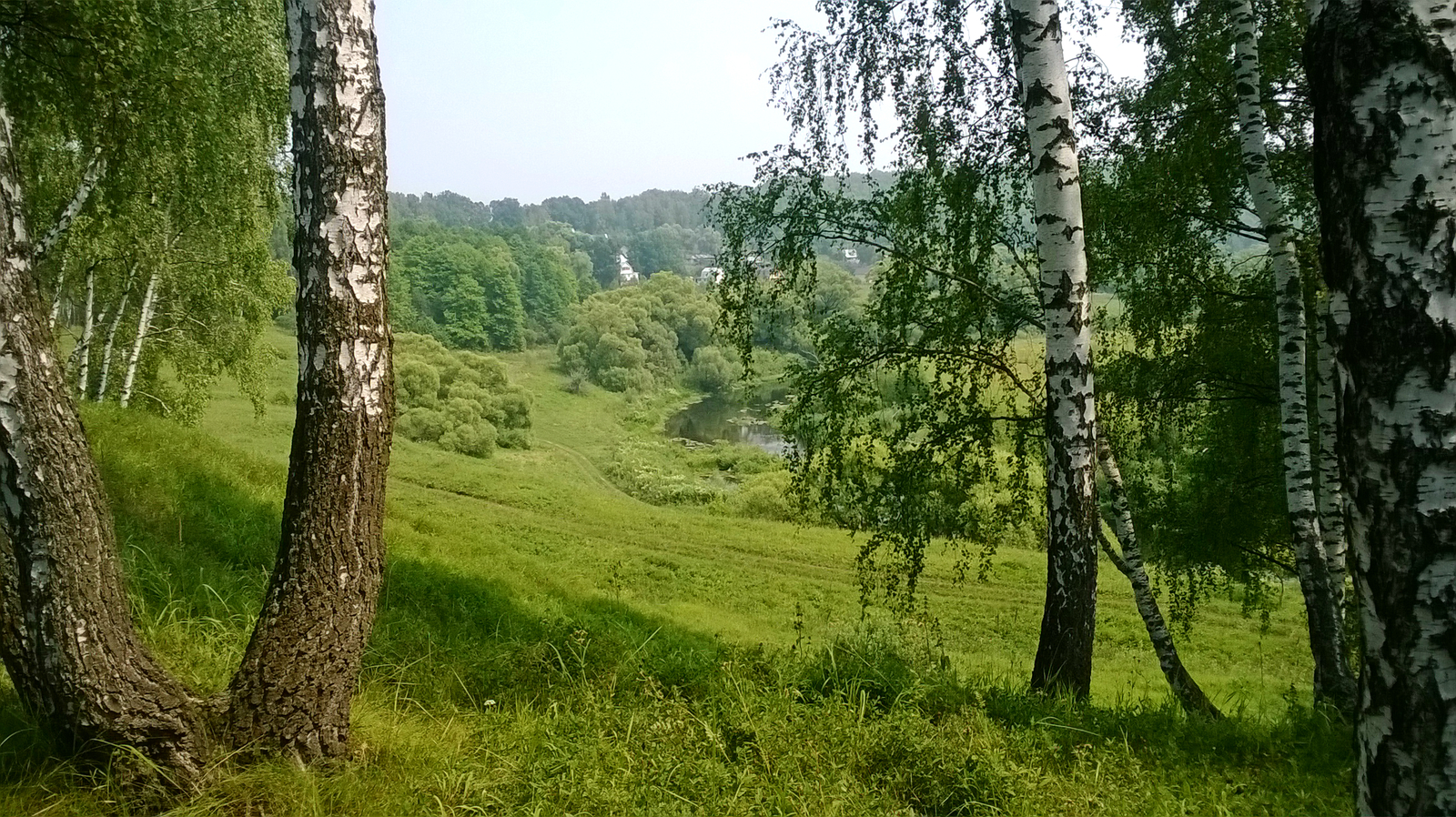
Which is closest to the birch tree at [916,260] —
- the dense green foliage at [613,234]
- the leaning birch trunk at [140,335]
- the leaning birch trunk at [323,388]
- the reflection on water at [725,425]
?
the leaning birch trunk at [323,388]

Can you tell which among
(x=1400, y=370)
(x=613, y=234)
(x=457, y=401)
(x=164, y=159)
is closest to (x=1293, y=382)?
(x=1400, y=370)

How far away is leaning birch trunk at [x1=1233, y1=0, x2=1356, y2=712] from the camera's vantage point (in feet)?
18.5

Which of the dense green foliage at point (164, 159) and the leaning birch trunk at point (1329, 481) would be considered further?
the dense green foliage at point (164, 159)

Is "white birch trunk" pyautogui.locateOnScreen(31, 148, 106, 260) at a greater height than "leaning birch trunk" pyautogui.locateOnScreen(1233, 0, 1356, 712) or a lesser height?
greater

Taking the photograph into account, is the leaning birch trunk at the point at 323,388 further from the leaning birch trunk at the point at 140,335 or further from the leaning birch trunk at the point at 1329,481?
the leaning birch trunk at the point at 140,335

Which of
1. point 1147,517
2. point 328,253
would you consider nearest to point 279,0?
point 328,253

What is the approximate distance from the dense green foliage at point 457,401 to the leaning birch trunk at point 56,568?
118 feet

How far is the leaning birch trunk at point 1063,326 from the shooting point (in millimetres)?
4781

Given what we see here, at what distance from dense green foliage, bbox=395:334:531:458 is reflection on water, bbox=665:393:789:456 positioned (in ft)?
34.1

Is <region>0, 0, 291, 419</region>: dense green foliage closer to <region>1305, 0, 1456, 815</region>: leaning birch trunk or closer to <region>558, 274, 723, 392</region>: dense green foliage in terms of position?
<region>1305, 0, 1456, 815</region>: leaning birch trunk

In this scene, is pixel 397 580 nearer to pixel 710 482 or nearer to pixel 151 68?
pixel 151 68

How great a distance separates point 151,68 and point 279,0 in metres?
4.20

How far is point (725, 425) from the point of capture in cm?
5294

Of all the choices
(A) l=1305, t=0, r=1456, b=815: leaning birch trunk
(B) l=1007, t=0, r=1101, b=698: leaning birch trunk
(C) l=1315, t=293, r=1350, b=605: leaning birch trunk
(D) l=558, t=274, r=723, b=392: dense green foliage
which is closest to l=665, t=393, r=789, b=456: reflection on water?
(D) l=558, t=274, r=723, b=392: dense green foliage
